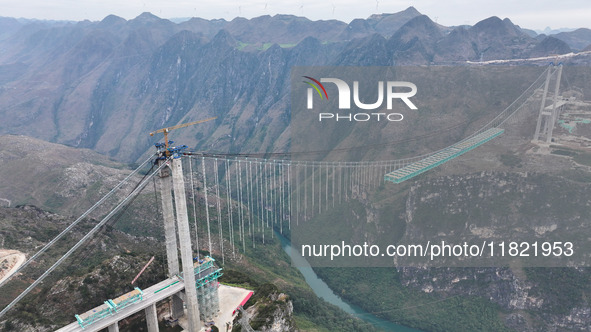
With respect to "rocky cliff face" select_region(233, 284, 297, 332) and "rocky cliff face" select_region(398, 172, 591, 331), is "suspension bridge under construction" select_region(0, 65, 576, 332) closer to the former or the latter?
"rocky cliff face" select_region(233, 284, 297, 332)

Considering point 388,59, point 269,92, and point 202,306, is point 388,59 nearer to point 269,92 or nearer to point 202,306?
point 269,92

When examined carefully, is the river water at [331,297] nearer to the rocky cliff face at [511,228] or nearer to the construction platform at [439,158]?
the rocky cliff face at [511,228]

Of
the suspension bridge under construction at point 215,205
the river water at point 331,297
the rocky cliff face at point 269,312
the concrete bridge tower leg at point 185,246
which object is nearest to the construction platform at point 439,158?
the suspension bridge under construction at point 215,205

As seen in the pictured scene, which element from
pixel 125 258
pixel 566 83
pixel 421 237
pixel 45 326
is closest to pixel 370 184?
pixel 421 237

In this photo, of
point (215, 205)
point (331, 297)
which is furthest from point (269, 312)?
point (215, 205)

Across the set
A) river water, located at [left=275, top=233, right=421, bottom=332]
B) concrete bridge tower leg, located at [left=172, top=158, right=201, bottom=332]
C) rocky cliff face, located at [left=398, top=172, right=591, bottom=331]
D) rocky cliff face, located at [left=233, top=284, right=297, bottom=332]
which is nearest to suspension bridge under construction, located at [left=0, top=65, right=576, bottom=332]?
concrete bridge tower leg, located at [left=172, top=158, right=201, bottom=332]

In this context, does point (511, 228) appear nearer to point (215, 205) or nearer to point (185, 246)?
point (215, 205)
